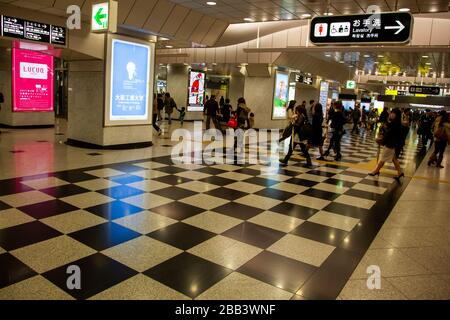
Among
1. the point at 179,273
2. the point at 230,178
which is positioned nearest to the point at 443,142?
the point at 230,178

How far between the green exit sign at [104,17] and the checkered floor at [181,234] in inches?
112

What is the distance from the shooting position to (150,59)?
397 inches

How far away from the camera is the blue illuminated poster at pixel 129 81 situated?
358 inches

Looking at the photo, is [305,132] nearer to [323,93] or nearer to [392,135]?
[392,135]

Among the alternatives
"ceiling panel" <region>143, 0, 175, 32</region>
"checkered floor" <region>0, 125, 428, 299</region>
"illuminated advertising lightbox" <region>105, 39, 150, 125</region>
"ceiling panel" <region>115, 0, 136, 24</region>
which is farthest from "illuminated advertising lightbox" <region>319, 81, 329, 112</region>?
"checkered floor" <region>0, 125, 428, 299</region>

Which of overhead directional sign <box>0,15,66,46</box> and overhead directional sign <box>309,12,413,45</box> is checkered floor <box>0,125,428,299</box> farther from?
overhead directional sign <box>0,15,66,46</box>

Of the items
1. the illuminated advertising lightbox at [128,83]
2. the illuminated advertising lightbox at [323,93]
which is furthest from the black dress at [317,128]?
the illuminated advertising lightbox at [323,93]

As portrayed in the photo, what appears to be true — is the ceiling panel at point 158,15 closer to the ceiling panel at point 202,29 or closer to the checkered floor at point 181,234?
the ceiling panel at point 202,29

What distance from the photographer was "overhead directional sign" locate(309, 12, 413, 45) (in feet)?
20.1

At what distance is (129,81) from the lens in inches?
375

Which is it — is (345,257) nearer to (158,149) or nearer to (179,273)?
(179,273)

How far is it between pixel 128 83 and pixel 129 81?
67mm

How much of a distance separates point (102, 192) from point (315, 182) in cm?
395

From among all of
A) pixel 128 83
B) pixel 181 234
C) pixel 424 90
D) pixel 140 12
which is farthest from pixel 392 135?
pixel 424 90
